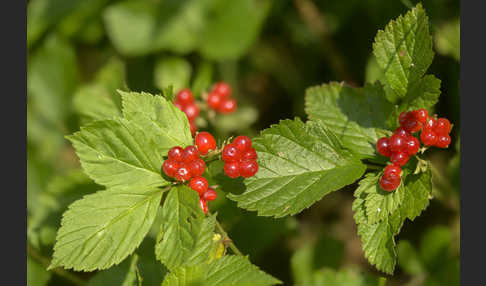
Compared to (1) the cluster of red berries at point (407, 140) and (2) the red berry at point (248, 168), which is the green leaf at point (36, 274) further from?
(1) the cluster of red berries at point (407, 140)

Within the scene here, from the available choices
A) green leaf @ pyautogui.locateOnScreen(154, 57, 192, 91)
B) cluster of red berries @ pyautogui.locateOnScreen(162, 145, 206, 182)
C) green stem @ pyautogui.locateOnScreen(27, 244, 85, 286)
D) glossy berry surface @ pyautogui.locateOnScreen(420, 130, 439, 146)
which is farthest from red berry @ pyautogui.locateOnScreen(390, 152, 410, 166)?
green leaf @ pyautogui.locateOnScreen(154, 57, 192, 91)

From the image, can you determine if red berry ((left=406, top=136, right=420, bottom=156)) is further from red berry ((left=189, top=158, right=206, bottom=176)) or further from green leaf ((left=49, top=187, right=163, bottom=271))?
green leaf ((left=49, top=187, right=163, bottom=271))

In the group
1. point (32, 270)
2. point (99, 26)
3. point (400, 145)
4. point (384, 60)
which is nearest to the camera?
point (400, 145)

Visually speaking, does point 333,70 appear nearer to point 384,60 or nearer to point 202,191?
point 384,60

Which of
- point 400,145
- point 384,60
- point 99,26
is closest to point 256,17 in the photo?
point 99,26

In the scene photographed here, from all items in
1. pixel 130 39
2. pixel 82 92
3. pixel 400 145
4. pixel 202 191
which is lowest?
pixel 400 145

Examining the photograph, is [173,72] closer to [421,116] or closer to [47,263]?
[47,263]

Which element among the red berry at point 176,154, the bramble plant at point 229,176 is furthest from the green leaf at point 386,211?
the red berry at point 176,154
